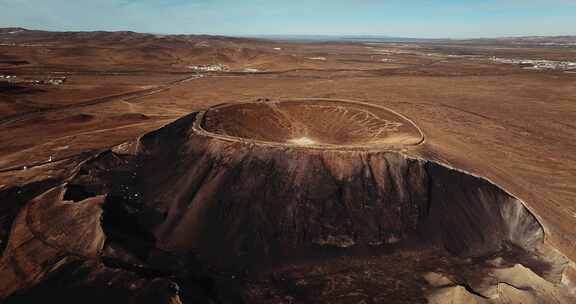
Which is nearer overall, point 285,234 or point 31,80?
point 285,234

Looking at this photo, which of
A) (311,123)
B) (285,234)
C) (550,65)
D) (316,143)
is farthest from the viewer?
(550,65)

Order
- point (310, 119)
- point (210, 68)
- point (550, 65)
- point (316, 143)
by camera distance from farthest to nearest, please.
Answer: point (550, 65), point (210, 68), point (310, 119), point (316, 143)

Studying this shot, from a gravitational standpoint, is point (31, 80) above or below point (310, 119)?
above

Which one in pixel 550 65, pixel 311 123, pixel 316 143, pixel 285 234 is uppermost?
pixel 550 65

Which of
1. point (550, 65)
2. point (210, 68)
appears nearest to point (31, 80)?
point (210, 68)

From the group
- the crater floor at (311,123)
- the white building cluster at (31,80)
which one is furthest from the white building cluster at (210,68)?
the crater floor at (311,123)

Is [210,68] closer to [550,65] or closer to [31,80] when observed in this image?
[31,80]

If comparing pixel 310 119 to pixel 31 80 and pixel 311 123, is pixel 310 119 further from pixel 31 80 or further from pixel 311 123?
pixel 31 80
